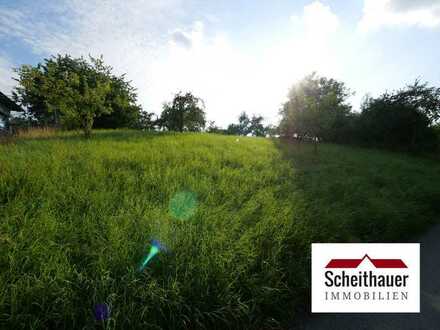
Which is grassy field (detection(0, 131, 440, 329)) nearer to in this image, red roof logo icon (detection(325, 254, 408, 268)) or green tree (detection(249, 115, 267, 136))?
red roof logo icon (detection(325, 254, 408, 268))

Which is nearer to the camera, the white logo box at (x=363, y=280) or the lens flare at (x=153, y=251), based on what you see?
the lens flare at (x=153, y=251)

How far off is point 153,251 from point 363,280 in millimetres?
2300

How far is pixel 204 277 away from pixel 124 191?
1.93m

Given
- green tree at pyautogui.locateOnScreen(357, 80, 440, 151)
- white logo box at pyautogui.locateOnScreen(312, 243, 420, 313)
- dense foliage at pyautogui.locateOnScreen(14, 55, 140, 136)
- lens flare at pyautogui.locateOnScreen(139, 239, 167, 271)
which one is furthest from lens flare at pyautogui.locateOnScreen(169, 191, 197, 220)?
green tree at pyautogui.locateOnScreen(357, 80, 440, 151)

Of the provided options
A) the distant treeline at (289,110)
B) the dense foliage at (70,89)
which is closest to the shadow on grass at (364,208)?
the distant treeline at (289,110)

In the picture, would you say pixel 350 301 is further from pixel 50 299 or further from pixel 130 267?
pixel 50 299

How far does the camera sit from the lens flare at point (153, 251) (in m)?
1.66

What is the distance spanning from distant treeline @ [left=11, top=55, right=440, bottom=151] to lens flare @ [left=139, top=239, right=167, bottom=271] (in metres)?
7.63

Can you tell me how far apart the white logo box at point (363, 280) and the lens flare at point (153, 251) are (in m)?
1.58

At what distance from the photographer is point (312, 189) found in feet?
14.2

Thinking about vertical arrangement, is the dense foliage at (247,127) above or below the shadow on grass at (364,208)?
above

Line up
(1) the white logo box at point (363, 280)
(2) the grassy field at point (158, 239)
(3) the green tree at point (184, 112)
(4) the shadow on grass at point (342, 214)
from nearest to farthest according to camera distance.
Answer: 1. (2) the grassy field at point (158, 239)
2. (1) the white logo box at point (363, 280)
3. (4) the shadow on grass at point (342, 214)
4. (3) the green tree at point (184, 112)

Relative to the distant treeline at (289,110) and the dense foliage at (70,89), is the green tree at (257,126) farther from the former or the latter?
the dense foliage at (70,89)

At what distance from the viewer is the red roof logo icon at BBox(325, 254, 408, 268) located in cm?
221
